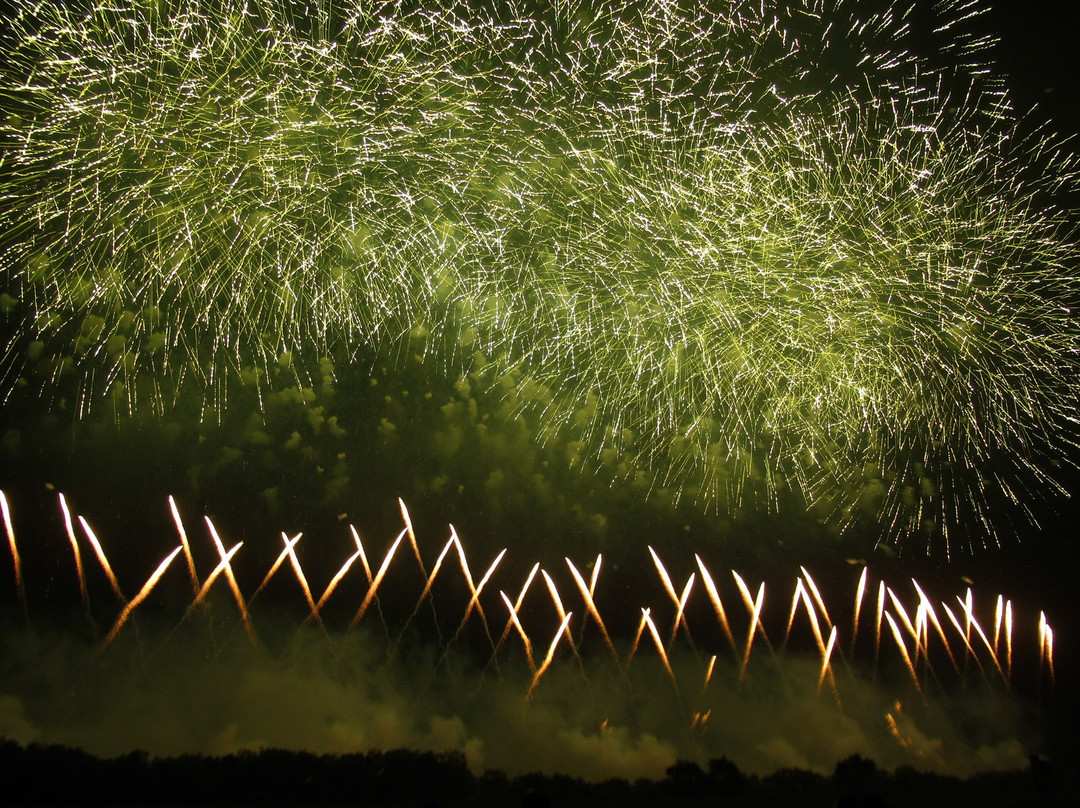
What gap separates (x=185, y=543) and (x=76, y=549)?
1440 millimetres

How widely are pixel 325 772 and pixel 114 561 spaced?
418 cm

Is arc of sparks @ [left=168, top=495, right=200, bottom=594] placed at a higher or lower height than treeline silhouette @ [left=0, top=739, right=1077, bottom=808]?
higher

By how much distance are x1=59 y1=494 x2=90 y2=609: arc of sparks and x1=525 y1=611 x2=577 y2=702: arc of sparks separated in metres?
6.37

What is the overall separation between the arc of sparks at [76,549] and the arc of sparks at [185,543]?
4.18 feet

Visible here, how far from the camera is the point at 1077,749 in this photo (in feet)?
42.6

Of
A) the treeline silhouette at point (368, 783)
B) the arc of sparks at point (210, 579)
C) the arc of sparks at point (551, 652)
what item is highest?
the arc of sparks at point (210, 579)

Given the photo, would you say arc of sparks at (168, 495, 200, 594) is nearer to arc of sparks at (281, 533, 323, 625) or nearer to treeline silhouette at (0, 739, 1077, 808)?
arc of sparks at (281, 533, 323, 625)

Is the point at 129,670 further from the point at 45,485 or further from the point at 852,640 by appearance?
the point at 852,640

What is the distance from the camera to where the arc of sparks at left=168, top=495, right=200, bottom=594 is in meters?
8.15

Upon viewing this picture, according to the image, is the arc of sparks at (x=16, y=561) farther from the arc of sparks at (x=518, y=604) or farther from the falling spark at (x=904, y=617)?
the falling spark at (x=904, y=617)

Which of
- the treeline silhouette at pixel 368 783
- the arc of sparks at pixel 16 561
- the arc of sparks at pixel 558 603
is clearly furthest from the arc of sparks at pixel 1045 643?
the arc of sparks at pixel 16 561

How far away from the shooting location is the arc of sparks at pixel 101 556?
26.5 feet

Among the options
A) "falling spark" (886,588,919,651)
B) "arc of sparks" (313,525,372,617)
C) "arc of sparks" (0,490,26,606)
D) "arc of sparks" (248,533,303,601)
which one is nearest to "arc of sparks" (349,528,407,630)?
"arc of sparks" (313,525,372,617)

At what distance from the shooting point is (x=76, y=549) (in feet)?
26.6
